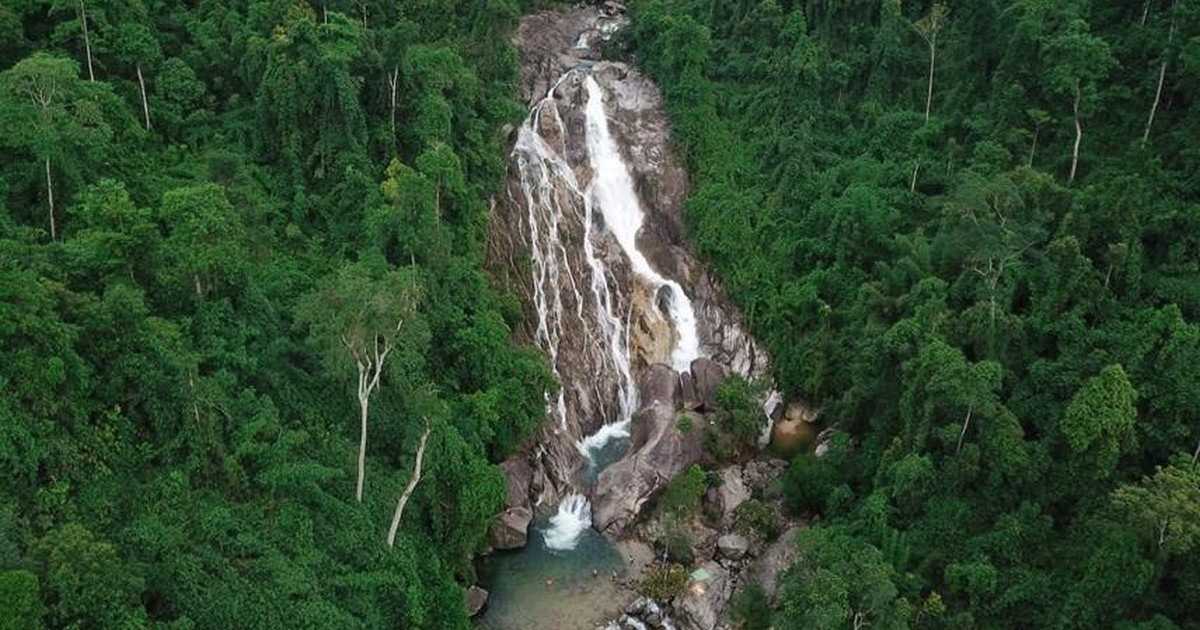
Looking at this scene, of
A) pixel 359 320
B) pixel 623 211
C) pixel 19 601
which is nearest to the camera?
pixel 19 601

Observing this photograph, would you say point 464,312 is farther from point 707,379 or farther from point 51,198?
point 51,198

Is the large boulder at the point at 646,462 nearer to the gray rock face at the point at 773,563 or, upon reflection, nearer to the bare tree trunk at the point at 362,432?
the gray rock face at the point at 773,563

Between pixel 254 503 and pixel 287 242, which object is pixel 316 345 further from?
pixel 287 242

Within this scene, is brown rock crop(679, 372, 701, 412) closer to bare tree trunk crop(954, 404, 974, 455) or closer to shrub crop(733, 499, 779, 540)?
shrub crop(733, 499, 779, 540)

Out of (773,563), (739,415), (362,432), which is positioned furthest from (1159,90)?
(362,432)

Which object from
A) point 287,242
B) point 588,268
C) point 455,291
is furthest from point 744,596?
point 287,242

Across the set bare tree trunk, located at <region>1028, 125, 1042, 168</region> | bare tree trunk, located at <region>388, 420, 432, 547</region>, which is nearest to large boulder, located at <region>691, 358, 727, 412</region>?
bare tree trunk, located at <region>388, 420, 432, 547</region>
